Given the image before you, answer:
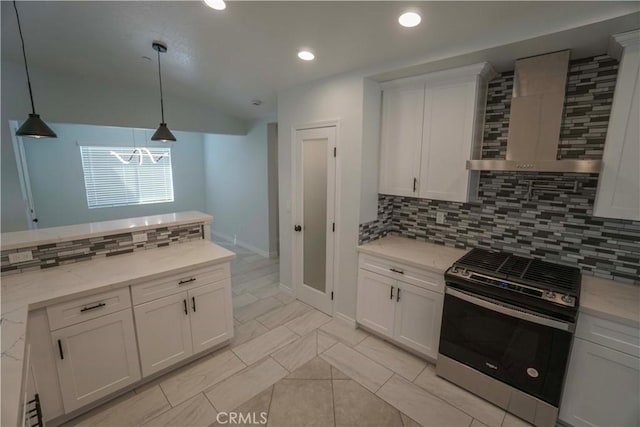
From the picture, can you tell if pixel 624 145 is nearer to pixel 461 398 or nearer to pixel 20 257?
pixel 461 398

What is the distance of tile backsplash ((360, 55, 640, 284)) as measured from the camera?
6.63 ft

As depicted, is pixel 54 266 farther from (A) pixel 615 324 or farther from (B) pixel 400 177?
(A) pixel 615 324

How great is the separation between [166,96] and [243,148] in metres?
1.69

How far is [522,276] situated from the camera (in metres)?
2.00

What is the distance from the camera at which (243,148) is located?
545cm

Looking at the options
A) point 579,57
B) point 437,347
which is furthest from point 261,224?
point 579,57

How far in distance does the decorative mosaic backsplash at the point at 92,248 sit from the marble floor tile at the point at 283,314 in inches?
48.4

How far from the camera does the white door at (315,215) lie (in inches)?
120

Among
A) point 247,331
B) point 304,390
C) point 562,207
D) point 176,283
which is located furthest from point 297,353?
point 562,207

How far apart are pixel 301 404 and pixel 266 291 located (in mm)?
1906

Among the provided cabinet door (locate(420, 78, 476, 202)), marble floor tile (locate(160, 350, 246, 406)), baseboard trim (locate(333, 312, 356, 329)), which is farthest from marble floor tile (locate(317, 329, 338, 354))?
cabinet door (locate(420, 78, 476, 202))

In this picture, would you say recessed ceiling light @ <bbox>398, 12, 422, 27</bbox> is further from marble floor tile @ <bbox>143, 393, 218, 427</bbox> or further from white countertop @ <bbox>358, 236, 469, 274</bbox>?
marble floor tile @ <bbox>143, 393, 218, 427</bbox>

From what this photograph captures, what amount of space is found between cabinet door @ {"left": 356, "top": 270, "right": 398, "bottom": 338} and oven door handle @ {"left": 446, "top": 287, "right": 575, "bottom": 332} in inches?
24.5

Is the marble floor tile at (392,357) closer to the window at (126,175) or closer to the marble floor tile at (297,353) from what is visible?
the marble floor tile at (297,353)
